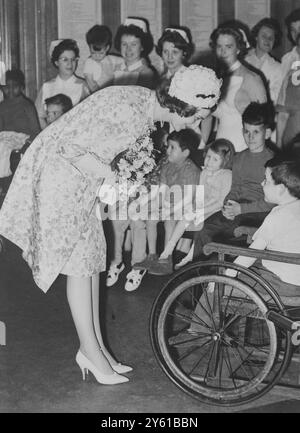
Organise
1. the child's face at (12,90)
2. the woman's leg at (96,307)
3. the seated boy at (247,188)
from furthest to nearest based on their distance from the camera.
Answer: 1. the child's face at (12,90)
2. the seated boy at (247,188)
3. the woman's leg at (96,307)

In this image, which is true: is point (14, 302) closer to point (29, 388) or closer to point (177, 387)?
point (29, 388)

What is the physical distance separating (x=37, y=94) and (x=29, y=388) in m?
2.36

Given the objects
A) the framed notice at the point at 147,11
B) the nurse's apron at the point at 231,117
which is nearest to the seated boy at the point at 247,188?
the nurse's apron at the point at 231,117

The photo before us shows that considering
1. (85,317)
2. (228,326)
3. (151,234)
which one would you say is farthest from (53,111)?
(228,326)

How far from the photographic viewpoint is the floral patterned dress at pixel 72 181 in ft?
7.43

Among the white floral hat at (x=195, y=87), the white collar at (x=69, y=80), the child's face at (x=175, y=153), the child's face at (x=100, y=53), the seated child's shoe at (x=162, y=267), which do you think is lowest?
the seated child's shoe at (x=162, y=267)

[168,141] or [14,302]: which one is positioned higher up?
[168,141]

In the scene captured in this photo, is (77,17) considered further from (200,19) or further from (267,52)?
(267,52)

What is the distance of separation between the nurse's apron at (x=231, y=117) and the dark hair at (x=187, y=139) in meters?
0.16

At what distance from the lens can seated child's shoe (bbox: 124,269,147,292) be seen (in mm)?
3592

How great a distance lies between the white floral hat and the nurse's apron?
1.59m

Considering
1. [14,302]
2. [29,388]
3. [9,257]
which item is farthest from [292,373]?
[9,257]

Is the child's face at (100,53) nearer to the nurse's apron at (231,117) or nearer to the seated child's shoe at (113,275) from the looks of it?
the nurse's apron at (231,117)
